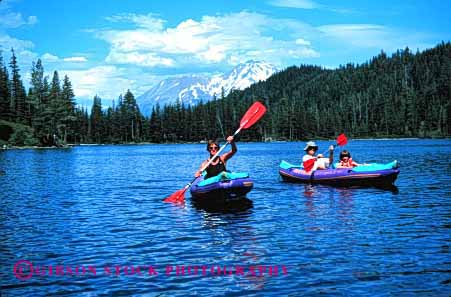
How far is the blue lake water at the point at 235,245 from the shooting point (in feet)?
33.9

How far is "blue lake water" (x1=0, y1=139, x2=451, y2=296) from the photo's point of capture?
407 inches

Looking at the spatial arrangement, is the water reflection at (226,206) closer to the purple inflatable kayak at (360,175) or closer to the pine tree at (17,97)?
the purple inflatable kayak at (360,175)

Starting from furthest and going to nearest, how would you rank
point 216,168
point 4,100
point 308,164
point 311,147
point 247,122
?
point 4,100 → point 308,164 → point 311,147 → point 247,122 → point 216,168

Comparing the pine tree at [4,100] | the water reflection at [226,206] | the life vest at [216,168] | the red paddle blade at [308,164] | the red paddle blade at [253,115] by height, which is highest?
the pine tree at [4,100]

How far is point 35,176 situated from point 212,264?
100 feet

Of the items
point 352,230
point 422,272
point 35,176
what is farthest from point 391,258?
point 35,176

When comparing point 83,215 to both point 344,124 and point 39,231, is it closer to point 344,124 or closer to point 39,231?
point 39,231

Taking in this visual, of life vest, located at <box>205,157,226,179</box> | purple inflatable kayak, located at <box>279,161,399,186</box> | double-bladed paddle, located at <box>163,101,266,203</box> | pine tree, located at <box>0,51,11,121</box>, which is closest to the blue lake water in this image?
double-bladed paddle, located at <box>163,101,266,203</box>

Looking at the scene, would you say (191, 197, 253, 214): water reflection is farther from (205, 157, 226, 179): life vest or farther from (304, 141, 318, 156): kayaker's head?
(304, 141, 318, 156): kayaker's head

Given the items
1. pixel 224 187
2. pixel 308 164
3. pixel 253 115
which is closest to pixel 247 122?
pixel 253 115

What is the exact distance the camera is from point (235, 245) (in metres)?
13.8

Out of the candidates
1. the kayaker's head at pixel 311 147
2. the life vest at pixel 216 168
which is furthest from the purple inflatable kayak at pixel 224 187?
the kayaker's head at pixel 311 147

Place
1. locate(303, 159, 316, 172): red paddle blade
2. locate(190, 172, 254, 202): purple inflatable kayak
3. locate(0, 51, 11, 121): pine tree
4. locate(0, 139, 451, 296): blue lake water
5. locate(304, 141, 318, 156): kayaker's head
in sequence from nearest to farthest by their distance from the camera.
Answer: locate(0, 139, 451, 296): blue lake water → locate(190, 172, 254, 202): purple inflatable kayak → locate(304, 141, 318, 156): kayaker's head → locate(303, 159, 316, 172): red paddle blade → locate(0, 51, 11, 121): pine tree

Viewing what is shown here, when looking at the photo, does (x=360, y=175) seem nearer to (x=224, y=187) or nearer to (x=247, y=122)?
(x=247, y=122)
